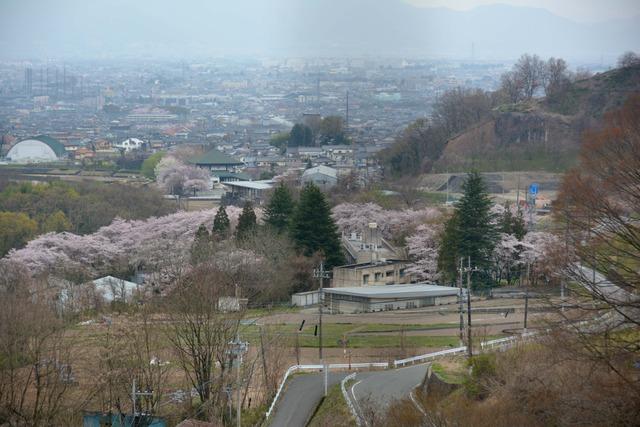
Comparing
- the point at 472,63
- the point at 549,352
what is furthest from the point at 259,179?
the point at 472,63

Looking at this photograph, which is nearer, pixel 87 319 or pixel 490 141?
pixel 87 319

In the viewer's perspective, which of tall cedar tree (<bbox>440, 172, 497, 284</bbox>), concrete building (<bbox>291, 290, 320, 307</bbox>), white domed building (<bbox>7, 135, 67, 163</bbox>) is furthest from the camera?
white domed building (<bbox>7, 135, 67, 163</bbox>)

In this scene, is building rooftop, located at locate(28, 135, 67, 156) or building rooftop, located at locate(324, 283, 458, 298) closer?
building rooftop, located at locate(324, 283, 458, 298)

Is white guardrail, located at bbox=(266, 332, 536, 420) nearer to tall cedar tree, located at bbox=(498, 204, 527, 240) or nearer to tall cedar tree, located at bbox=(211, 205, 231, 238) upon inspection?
tall cedar tree, located at bbox=(498, 204, 527, 240)

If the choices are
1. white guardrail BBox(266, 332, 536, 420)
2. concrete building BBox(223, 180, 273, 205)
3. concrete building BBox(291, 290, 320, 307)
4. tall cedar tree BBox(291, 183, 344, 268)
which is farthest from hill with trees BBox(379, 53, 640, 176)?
white guardrail BBox(266, 332, 536, 420)

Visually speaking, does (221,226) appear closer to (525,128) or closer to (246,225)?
(246,225)

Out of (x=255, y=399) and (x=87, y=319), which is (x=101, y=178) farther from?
(x=255, y=399)

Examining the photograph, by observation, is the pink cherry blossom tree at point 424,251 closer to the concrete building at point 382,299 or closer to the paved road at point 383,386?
the concrete building at point 382,299

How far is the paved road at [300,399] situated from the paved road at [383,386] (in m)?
0.35

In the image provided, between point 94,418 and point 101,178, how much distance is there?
27388 millimetres

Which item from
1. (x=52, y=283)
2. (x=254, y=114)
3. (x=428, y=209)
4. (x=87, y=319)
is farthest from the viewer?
(x=254, y=114)

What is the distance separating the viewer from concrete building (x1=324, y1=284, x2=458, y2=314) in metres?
17.0

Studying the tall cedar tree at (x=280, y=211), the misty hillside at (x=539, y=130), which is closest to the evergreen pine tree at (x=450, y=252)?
the tall cedar tree at (x=280, y=211)

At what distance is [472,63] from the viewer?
98.3 metres
